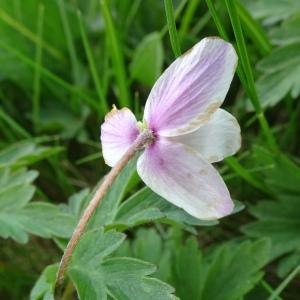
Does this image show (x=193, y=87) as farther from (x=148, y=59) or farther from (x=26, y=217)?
(x=148, y=59)

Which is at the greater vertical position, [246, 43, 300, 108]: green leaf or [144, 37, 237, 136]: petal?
[144, 37, 237, 136]: petal

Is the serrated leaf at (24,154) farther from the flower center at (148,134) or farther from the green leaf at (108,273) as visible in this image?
the flower center at (148,134)

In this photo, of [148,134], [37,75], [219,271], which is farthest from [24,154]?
[148,134]

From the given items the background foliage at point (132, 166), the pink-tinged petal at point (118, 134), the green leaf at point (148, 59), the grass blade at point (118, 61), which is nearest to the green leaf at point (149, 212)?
the background foliage at point (132, 166)

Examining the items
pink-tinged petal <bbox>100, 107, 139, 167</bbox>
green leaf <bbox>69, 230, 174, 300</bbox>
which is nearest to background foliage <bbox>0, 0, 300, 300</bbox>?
green leaf <bbox>69, 230, 174, 300</bbox>

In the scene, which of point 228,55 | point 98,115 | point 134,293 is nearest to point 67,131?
point 98,115

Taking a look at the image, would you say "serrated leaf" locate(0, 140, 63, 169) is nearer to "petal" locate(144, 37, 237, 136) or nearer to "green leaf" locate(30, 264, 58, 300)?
"green leaf" locate(30, 264, 58, 300)

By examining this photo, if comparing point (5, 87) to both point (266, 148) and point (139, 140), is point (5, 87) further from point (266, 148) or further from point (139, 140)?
point (139, 140)
